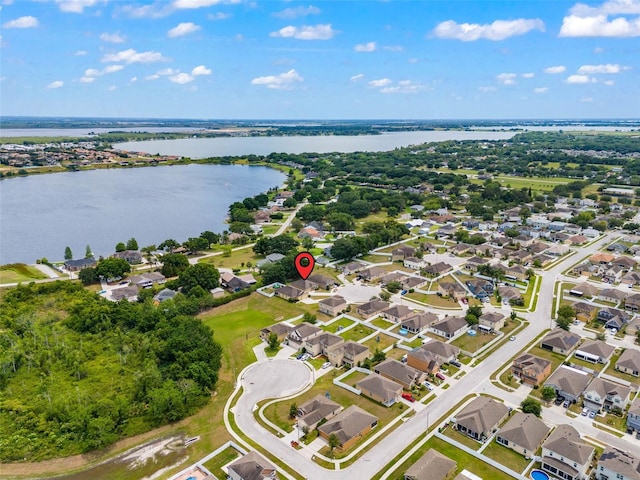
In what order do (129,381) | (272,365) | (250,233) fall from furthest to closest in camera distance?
1. (250,233)
2. (272,365)
3. (129,381)

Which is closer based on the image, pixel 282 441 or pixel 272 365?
pixel 282 441

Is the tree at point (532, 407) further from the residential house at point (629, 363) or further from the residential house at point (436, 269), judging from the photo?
the residential house at point (436, 269)

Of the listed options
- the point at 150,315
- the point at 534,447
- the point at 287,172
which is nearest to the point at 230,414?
the point at 150,315

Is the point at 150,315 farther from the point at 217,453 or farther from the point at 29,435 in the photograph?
the point at 217,453

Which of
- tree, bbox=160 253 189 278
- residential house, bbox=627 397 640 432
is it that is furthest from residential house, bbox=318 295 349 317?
residential house, bbox=627 397 640 432

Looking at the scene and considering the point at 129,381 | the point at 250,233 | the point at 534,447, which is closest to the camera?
the point at 534,447

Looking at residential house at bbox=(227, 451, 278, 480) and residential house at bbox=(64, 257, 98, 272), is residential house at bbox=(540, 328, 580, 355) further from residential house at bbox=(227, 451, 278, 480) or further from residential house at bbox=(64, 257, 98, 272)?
residential house at bbox=(64, 257, 98, 272)
